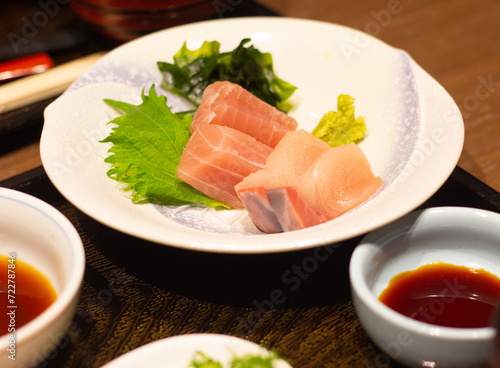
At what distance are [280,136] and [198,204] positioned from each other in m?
0.36

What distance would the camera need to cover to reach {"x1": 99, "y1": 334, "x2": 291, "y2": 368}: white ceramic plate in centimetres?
119

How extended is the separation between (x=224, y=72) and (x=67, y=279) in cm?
113

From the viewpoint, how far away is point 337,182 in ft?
5.30

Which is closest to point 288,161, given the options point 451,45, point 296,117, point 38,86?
point 296,117

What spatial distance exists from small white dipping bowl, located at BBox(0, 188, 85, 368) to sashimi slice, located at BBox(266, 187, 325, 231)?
49 cm

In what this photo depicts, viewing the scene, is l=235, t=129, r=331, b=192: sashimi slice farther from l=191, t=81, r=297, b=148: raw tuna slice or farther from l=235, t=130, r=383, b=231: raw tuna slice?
l=191, t=81, r=297, b=148: raw tuna slice

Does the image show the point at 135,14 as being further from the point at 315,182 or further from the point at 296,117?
the point at 315,182

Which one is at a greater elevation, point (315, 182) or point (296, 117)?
point (315, 182)

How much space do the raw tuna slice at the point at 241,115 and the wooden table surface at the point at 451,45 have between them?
2.24 feet

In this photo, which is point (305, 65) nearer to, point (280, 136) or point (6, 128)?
point (280, 136)

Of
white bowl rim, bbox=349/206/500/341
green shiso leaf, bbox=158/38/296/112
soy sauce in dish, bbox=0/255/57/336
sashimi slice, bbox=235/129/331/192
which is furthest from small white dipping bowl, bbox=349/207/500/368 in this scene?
green shiso leaf, bbox=158/38/296/112

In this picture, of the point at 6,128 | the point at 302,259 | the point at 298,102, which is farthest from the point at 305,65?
the point at 6,128

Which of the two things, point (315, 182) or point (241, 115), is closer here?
point (315, 182)

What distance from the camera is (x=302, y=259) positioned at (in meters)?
1.57
